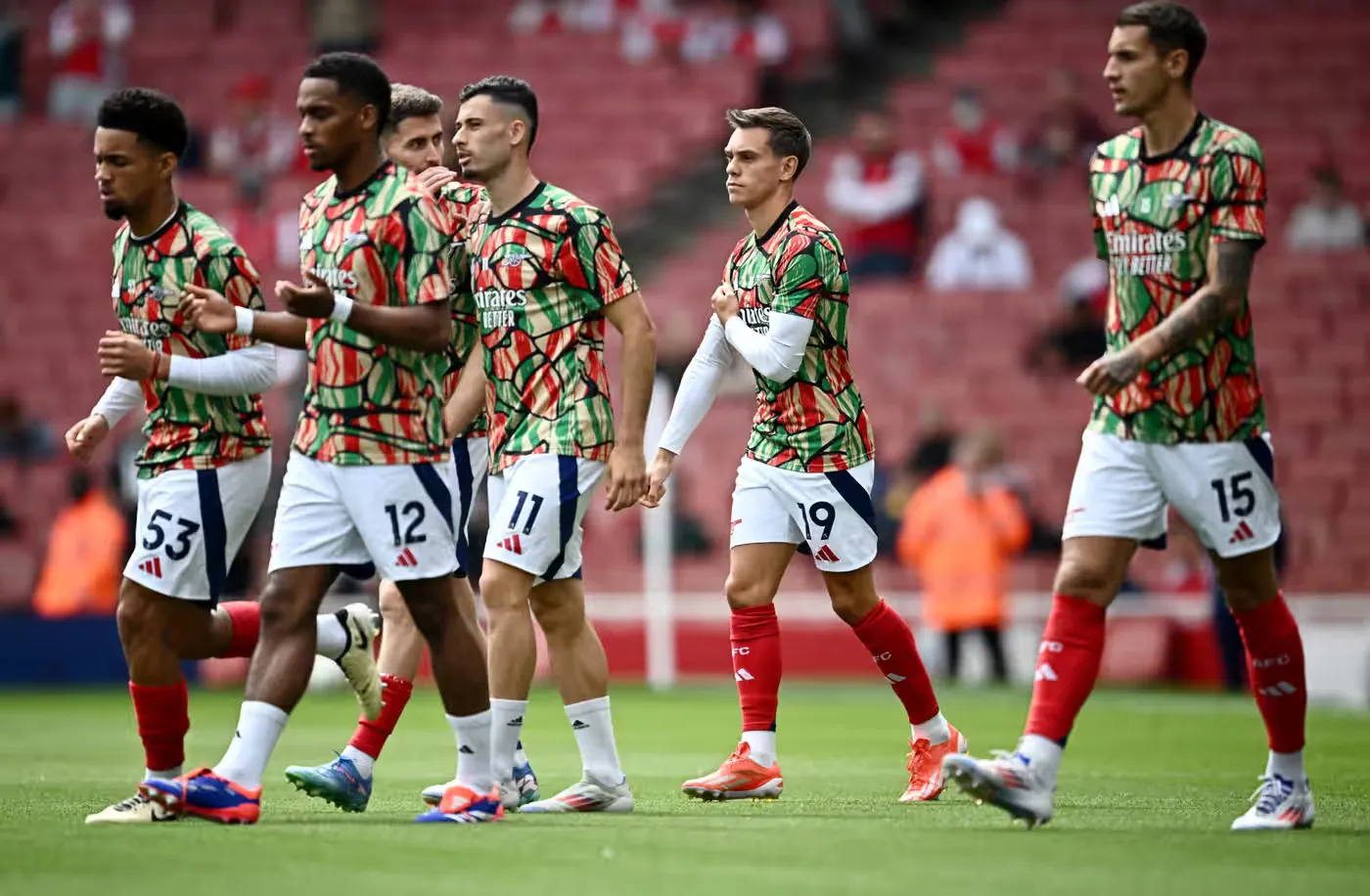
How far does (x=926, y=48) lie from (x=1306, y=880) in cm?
2187

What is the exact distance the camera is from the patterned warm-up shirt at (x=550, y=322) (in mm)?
7922

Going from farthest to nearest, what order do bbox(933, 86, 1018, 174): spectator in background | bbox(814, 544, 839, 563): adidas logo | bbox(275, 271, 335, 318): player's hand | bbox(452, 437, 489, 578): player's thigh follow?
bbox(933, 86, 1018, 174): spectator in background
bbox(814, 544, 839, 563): adidas logo
bbox(452, 437, 489, 578): player's thigh
bbox(275, 271, 335, 318): player's hand

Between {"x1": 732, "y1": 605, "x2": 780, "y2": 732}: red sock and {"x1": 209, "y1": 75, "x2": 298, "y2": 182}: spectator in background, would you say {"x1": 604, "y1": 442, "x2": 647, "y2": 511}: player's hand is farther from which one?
{"x1": 209, "y1": 75, "x2": 298, "y2": 182}: spectator in background

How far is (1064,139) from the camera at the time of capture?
23312mm

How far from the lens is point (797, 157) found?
9.20 metres

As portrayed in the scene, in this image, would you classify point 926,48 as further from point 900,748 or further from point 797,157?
point 797,157

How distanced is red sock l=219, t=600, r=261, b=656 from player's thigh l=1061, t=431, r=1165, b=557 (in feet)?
10.4

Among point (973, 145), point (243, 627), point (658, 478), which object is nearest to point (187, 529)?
point (243, 627)

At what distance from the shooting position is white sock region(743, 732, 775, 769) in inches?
352

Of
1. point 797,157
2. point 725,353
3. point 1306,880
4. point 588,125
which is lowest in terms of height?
point 1306,880

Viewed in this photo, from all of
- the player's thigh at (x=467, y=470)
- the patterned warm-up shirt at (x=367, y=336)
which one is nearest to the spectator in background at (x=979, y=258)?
the player's thigh at (x=467, y=470)

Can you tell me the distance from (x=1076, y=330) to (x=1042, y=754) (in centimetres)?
1428

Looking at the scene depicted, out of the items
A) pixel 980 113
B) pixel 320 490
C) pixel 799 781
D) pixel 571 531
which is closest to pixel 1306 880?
pixel 571 531

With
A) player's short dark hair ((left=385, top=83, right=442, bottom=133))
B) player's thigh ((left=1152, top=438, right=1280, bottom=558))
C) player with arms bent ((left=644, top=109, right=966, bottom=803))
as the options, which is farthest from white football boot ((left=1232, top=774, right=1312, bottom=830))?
player's short dark hair ((left=385, top=83, right=442, bottom=133))
